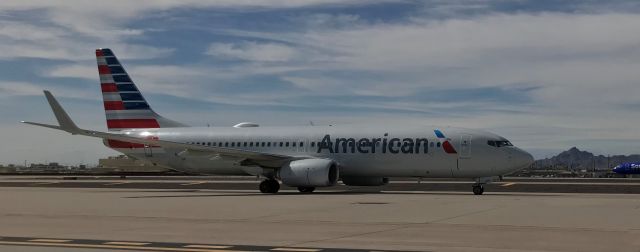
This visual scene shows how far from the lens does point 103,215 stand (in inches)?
924

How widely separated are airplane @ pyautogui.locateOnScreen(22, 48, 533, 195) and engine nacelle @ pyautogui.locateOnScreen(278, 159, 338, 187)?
5 cm

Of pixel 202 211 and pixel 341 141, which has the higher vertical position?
pixel 341 141

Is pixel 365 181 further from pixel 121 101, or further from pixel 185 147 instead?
pixel 121 101

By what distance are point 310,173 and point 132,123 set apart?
50.3ft

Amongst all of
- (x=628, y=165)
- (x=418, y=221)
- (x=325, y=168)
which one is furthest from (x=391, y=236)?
(x=628, y=165)

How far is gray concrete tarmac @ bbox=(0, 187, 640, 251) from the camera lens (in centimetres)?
1543

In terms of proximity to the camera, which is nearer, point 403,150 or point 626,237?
point 626,237

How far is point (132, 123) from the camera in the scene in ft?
168

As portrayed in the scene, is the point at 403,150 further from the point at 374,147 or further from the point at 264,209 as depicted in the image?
the point at 264,209

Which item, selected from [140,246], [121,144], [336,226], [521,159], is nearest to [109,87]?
[121,144]

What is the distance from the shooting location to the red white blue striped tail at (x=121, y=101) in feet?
168

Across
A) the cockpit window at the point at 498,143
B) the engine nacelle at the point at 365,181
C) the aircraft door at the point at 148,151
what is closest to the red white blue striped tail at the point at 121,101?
the aircraft door at the point at 148,151

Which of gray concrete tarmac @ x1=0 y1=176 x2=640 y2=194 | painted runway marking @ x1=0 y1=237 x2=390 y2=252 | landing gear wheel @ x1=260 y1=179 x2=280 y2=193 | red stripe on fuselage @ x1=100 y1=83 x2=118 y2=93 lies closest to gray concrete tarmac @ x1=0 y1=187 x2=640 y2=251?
painted runway marking @ x1=0 y1=237 x2=390 y2=252

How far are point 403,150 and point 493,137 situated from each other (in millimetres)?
4519
